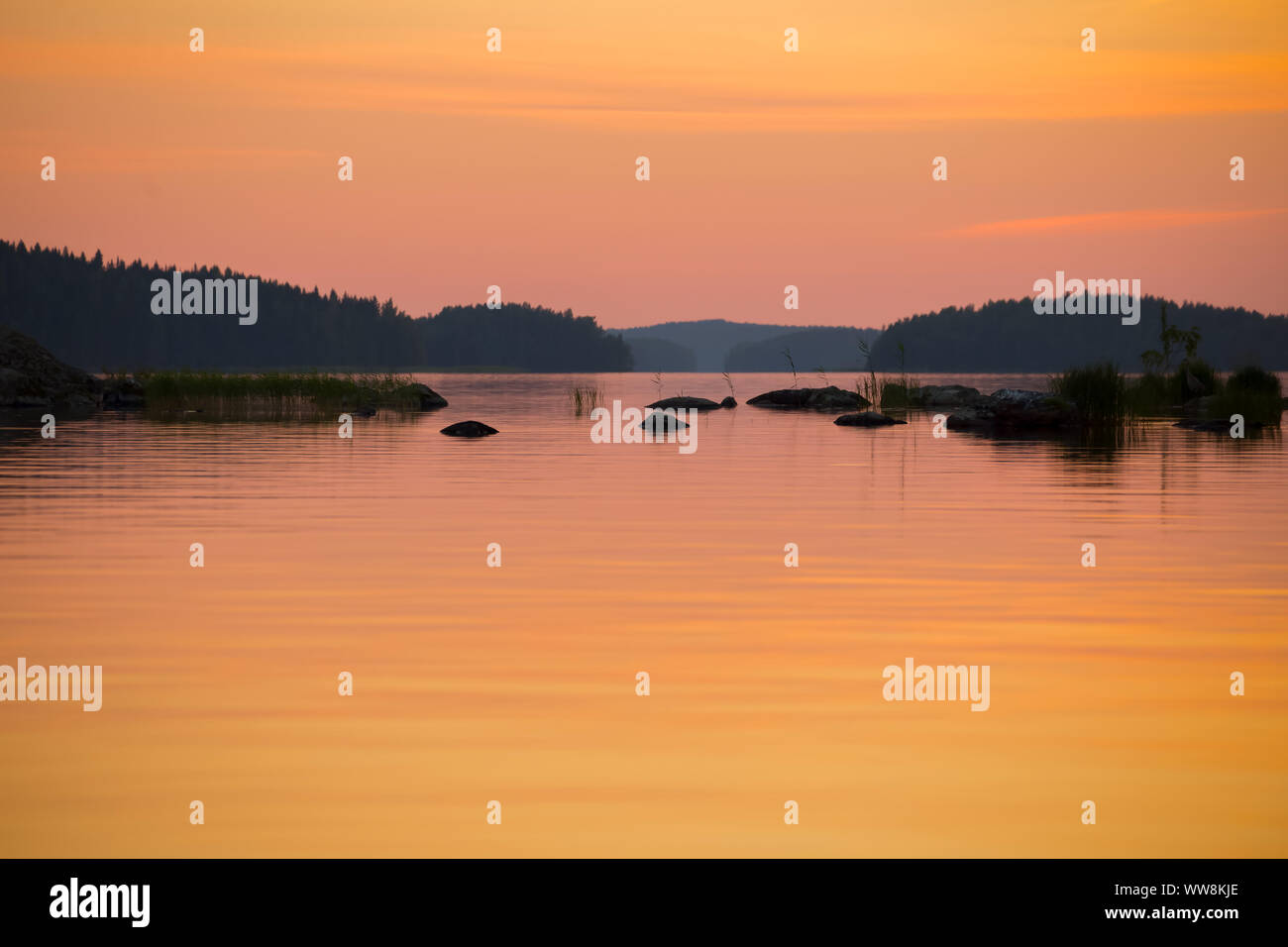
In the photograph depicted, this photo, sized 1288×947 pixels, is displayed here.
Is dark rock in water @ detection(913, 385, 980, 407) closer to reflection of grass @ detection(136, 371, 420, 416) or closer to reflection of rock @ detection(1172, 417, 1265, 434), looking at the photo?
reflection of rock @ detection(1172, 417, 1265, 434)

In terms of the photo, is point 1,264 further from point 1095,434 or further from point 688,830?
point 688,830

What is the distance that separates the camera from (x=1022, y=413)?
146 feet

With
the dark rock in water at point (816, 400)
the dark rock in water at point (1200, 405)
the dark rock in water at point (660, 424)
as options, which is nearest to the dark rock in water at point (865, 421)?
the dark rock in water at point (660, 424)

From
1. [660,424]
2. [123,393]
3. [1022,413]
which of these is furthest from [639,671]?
[123,393]

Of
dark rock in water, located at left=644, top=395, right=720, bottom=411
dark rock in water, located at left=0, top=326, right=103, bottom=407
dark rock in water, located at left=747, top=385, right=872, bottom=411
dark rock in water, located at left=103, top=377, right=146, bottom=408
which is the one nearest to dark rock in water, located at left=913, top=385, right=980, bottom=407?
dark rock in water, located at left=747, top=385, right=872, bottom=411

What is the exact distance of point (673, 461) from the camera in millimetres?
29484

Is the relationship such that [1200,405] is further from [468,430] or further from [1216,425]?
[468,430]

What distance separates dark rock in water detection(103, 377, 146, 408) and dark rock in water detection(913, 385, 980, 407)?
125ft

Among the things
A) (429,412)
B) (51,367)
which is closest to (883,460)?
(429,412)

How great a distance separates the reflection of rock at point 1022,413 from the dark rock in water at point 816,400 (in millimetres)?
13906

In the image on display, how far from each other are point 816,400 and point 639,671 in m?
58.9

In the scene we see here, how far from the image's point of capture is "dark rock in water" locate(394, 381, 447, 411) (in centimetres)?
6025

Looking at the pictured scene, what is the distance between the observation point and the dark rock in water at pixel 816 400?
208ft
